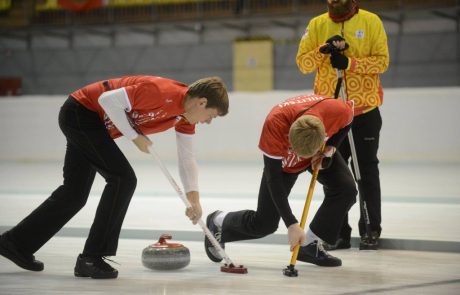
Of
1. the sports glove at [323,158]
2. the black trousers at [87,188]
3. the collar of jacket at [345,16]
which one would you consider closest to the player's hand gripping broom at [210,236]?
the black trousers at [87,188]

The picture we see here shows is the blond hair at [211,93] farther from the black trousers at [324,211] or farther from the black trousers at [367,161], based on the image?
the black trousers at [367,161]

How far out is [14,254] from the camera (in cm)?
315

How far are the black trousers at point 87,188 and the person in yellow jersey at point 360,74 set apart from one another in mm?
1270

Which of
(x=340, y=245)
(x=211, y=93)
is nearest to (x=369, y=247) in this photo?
(x=340, y=245)

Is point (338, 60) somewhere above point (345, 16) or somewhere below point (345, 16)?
below

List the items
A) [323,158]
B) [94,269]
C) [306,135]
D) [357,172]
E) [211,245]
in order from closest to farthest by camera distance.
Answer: [306,135] < [94,269] < [323,158] < [211,245] < [357,172]

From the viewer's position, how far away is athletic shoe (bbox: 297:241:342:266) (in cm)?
333

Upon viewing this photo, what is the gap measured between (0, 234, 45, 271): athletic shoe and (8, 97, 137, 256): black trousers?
0.08ft

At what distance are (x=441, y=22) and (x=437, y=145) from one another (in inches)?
184

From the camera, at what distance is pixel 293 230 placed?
2.95 m

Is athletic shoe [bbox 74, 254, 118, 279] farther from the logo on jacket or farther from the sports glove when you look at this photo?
the logo on jacket

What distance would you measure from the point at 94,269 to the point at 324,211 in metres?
1.02

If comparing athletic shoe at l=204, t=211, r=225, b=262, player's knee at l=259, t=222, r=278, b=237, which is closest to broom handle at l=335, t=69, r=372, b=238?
player's knee at l=259, t=222, r=278, b=237

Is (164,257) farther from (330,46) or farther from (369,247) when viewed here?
(330,46)
